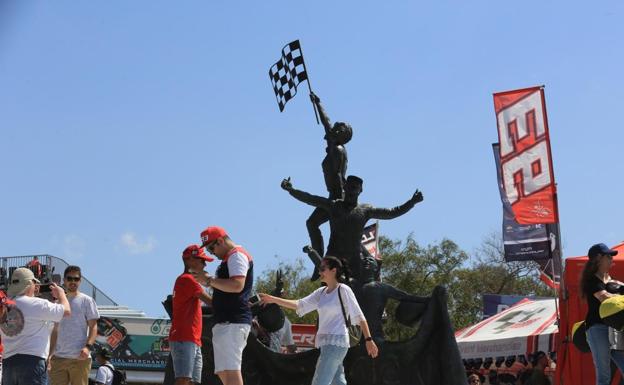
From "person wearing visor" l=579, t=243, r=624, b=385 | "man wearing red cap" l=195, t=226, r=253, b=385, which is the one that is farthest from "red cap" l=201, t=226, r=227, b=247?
"person wearing visor" l=579, t=243, r=624, b=385

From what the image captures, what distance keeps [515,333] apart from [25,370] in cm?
1260

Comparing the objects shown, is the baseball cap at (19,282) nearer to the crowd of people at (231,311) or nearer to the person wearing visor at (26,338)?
the person wearing visor at (26,338)

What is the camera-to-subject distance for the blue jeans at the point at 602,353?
8023mm

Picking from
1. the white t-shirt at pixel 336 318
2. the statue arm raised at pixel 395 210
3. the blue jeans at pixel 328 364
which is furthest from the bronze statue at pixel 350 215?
the blue jeans at pixel 328 364

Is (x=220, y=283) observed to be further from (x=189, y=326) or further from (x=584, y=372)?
(x=584, y=372)

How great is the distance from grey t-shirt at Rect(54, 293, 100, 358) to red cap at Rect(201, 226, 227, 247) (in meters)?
1.86

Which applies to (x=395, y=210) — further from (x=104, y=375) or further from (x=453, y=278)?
(x=453, y=278)

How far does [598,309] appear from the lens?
8.12 m

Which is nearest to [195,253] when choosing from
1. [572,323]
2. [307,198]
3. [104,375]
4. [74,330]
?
[74,330]

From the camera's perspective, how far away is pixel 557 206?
1404cm

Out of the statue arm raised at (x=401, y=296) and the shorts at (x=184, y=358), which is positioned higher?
the statue arm raised at (x=401, y=296)

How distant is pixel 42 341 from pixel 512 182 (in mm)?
8737

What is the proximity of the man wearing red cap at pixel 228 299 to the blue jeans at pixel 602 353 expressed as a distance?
3.00m

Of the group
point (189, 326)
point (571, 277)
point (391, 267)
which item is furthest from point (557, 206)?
point (391, 267)
